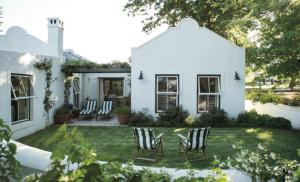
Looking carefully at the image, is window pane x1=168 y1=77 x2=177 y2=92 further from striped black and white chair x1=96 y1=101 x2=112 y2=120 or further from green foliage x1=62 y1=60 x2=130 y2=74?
striped black and white chair x1=96 y1=101 x2=112 y2=120

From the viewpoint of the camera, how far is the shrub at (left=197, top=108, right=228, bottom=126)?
571 inches

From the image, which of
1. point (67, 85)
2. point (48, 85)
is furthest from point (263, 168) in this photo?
point (67, 85)

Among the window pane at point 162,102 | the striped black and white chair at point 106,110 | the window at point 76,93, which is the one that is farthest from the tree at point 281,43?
the window at point 76,93

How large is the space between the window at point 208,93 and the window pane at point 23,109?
7.78 m

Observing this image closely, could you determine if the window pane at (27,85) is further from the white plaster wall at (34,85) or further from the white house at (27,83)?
the white plaster wall at (34,85)

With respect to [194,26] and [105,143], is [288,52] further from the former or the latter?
[105,143]

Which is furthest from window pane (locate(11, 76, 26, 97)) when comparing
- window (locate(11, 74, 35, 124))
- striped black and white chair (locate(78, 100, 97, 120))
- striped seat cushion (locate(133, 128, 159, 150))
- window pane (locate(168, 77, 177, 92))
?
window pane (locate(168, 77, 177, 92))

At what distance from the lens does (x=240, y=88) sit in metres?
15.2

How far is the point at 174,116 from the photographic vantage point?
578 inches

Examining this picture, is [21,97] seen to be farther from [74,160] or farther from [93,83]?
[74,160]

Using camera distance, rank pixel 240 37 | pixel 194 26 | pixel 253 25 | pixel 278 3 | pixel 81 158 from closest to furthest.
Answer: pixel 81 158 → pixel 278 3 → pixel 253 25 → pixel 194 26 → pixel 240 37

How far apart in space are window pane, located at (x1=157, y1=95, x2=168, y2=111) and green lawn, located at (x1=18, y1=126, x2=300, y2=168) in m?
1.82

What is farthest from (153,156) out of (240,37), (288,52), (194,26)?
(240,37)

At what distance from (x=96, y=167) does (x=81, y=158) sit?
0.12m
